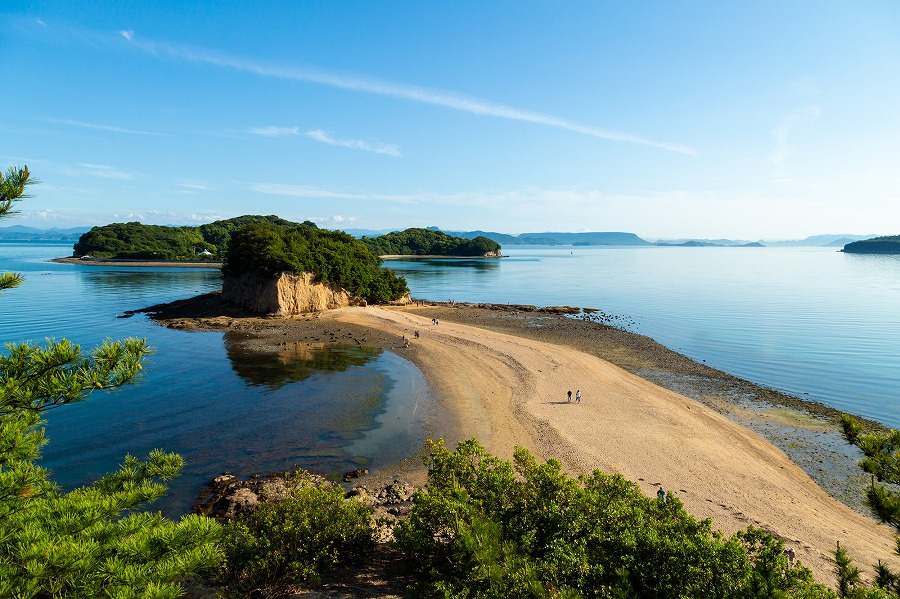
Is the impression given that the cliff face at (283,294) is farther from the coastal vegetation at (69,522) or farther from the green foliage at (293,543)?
the coastal vegetation at (69,522)

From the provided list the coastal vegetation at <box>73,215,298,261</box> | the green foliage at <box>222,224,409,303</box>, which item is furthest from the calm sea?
the coastal vegetation at <box>73,215,298,261</box>

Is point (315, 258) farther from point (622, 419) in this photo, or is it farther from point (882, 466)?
point (882, 466)

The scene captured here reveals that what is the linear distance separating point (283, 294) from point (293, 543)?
5064 centimetres

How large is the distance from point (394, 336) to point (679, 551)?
43.4 m

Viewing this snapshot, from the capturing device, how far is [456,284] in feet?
355

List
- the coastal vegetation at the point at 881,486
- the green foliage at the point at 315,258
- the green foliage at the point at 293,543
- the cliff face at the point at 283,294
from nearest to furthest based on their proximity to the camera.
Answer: the coastal vegetation at the point at 881,486 → the green foliage at the point at 293,543 → the green foliage at the point at 315,258 → the cliff face at the point at 283,294

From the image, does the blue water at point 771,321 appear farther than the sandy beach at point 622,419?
Yes

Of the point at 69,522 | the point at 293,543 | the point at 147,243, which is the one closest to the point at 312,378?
the point at 293,543

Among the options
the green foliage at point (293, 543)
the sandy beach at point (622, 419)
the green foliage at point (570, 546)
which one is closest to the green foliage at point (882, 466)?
the green foliage at point (570, 546)

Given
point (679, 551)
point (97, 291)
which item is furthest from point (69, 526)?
point (97, 291)

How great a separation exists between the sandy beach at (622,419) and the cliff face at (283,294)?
4838 mm

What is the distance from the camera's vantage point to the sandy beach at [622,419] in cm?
1820

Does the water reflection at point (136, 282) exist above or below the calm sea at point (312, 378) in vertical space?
above

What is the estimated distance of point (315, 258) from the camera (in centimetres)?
6188
